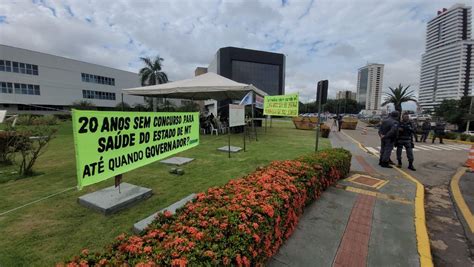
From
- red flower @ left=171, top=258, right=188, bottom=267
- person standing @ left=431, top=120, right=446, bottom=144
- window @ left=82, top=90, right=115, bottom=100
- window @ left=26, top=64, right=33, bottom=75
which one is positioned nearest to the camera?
red flower @ left=171, top=258, right=188, bottom=267

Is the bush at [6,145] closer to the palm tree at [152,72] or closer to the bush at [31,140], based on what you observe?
the bush at [31,140]

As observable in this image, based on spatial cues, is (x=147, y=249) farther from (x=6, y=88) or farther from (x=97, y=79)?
(x=97, y=79)

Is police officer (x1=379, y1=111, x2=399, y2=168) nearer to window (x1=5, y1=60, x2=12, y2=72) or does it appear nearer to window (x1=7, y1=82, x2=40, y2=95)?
window (x1=7, y1=82, x2=40, y2=95)

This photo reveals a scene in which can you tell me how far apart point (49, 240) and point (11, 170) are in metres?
4.51

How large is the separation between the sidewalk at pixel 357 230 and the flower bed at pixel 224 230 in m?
0.27

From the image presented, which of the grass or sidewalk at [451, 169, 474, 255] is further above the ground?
the grass

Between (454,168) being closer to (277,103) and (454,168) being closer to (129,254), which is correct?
(277,103)

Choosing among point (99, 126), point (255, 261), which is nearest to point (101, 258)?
point (255, 261)

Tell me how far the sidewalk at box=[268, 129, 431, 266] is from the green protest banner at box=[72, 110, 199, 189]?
2227 mm

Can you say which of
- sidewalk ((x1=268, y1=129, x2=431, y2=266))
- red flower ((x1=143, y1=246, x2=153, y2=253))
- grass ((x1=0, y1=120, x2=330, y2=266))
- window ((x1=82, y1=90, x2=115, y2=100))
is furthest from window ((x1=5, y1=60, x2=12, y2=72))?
sidewalk ((x1=268, y1=129, x2=431, y2=266))

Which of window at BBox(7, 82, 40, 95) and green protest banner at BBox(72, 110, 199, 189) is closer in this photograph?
green protest banner at BBox(72, 110, 199, 189)

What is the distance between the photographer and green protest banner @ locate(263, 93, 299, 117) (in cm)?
1296

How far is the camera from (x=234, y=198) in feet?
8.06

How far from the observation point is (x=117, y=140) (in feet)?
9.35
